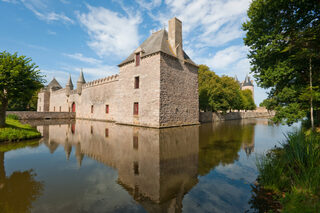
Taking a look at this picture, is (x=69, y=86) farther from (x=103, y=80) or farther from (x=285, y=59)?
(x=285, y=59)

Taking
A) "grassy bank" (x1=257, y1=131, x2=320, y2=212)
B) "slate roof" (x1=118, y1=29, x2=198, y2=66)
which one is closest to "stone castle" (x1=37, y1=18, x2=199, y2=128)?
"slate roof" (x1=118, y1=29, x2=198, y2=66)

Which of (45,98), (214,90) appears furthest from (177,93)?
(45,98)

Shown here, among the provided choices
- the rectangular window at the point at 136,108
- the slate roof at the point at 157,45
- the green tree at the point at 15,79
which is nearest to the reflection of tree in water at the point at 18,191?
the green tree at the point at 15,79

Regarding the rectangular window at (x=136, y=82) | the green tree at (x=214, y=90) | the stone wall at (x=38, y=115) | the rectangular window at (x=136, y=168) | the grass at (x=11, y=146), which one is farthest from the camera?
the green tree at (x=214, y=90)

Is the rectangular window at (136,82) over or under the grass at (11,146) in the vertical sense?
over

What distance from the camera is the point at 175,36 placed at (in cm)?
1680

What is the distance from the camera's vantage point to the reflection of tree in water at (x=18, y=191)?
2752mm

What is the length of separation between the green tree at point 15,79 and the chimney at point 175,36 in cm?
1211

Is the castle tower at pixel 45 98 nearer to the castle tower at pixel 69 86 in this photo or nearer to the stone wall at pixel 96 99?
the castle tower at pixel 69 86

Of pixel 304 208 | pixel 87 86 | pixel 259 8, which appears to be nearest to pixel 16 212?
pixel 304 208

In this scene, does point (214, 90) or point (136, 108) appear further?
point (214, 90)

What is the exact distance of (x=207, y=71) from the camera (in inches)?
1072

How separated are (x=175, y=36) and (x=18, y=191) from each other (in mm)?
16943

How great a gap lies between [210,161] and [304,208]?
3.23 m
